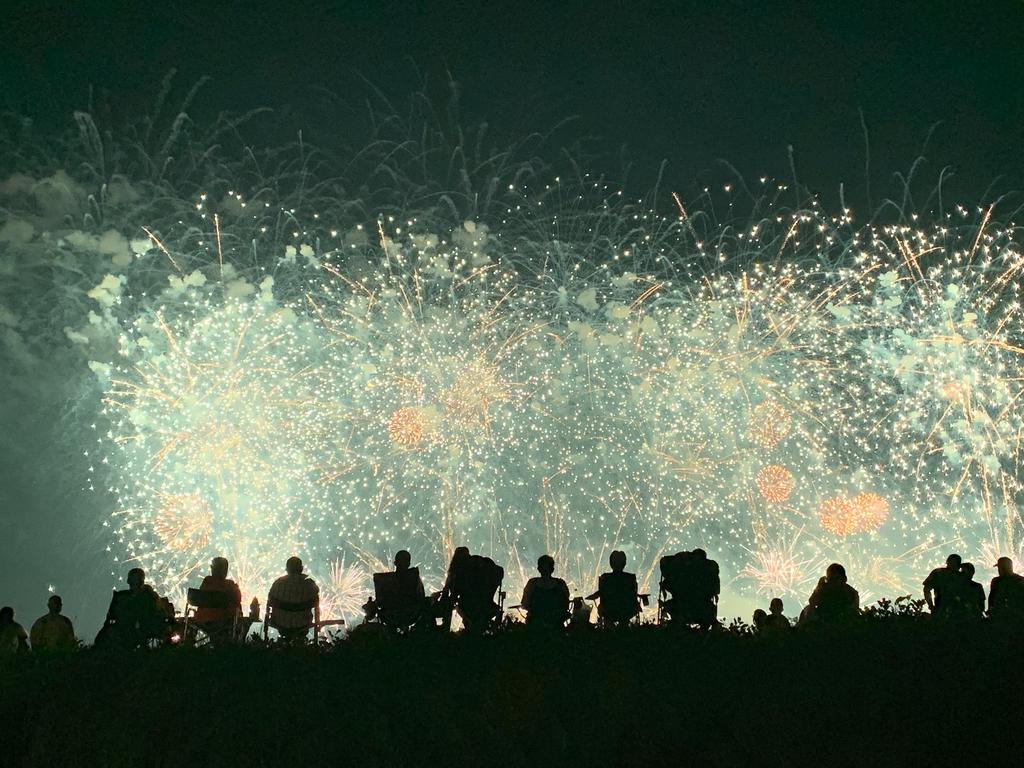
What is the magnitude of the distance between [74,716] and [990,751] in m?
5.67

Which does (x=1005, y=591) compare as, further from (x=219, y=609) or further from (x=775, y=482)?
(x=775, y=482)

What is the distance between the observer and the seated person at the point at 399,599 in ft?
35.9

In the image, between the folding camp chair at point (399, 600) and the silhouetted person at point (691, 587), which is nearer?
the silhouetted person at point (691, 587)

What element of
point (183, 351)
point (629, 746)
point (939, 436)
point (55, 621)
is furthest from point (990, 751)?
point (939, 436)

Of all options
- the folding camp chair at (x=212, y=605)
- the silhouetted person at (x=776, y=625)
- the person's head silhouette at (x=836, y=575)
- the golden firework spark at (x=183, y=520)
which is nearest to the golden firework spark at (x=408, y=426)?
the golden firework spark at (x=183, y=520)

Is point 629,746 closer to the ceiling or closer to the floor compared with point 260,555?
closer to the floor

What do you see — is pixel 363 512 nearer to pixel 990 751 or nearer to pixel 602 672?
pixel 602 672

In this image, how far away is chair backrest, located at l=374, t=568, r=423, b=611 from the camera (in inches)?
432

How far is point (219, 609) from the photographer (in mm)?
11438

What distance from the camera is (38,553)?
42.7m

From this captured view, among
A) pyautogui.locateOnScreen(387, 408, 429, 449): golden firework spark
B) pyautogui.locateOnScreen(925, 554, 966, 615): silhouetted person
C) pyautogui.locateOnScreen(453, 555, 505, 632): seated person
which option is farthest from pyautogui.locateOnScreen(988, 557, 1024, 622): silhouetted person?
pyautogui.locateOnScreen(387, 408, 429, 449): golden firework spark

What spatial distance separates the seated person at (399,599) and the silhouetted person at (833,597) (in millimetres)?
3806

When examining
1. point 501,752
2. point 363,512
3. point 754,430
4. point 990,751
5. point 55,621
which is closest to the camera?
point 990,751

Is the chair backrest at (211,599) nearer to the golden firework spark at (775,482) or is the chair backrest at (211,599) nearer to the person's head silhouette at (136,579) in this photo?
the person's head silhouette at (136,579)
